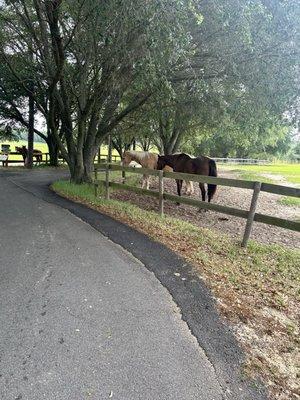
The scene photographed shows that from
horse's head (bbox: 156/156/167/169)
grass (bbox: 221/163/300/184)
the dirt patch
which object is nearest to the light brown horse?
horse's head (bbox: 156/156/167/169)

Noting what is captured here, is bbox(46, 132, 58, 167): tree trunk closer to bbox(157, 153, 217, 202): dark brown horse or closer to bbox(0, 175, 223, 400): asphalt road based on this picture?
bbox(157, 153, 217, 202): dark brown horse

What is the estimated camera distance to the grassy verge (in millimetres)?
3102

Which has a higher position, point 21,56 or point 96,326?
point 21,56

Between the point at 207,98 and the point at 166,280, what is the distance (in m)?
9.65

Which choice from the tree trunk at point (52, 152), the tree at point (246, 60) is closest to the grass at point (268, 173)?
the tree at point (246, 60)

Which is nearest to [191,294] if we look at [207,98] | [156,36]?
[156,36]

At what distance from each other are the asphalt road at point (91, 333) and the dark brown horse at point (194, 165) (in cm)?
653

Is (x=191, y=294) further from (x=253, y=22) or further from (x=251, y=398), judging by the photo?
(x=253, y=22)

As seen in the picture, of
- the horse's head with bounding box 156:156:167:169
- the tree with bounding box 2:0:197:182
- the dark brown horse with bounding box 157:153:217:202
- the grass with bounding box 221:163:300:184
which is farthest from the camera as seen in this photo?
the grass with bounding box 221:163:300:184

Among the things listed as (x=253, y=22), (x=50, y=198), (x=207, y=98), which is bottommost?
(x=50, y=198)

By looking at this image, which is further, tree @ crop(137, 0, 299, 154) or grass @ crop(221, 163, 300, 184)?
grass @ crop(221, 163, 300, 184)

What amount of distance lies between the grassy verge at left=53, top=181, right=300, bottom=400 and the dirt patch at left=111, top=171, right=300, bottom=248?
1579mm

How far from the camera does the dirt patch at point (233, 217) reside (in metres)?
8.98

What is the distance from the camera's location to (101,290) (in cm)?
434
